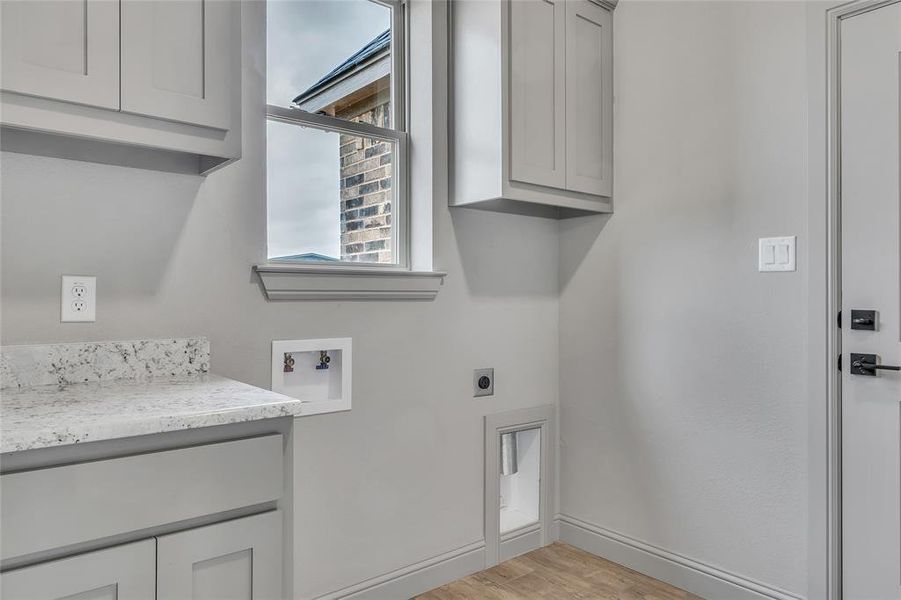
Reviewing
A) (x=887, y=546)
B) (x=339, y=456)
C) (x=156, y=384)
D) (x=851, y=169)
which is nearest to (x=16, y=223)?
(x=156, y=384)

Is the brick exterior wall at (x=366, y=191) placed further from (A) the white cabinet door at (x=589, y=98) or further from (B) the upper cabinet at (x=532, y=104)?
(A) the white cabinet door at (x=589, y=98)

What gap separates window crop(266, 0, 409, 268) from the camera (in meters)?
1.97

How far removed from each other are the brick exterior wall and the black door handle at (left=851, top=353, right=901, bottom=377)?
1574 millimetres

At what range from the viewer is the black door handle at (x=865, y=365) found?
182 centimetres

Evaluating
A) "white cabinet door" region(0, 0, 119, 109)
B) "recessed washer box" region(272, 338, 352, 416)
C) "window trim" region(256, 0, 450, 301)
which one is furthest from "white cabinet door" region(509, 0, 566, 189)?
"white cabinet door" region(0, 0, 119, 109)

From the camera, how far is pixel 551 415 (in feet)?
8.82

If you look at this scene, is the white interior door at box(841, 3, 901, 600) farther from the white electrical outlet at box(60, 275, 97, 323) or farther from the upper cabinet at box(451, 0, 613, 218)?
the white electrical outlet at box(60, 275, 97, 323)

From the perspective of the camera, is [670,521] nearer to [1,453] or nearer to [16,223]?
[1,453]

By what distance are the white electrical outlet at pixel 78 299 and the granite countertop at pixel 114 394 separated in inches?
2.9

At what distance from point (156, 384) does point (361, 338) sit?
2.39ft

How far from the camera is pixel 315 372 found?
1.98 meters

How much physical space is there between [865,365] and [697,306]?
57 cm

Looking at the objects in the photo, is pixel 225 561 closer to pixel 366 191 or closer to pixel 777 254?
pixel 366 191

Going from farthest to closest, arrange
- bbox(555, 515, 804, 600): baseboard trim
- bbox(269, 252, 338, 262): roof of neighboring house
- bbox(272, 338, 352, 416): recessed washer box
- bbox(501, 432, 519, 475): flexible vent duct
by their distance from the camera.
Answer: bbox(501, 432, 519, 475): flexible vent duct → bbox(555, 515, 804, 600): baseboard trim → bbox(269, 252, 338, 262): roof of neighboring house → bbox(272, 338, 352, 416): recessed washer box
